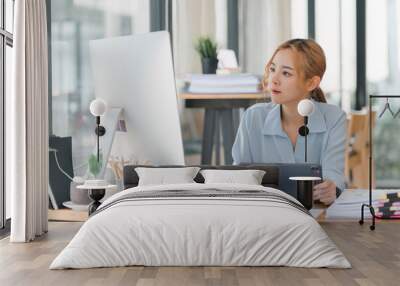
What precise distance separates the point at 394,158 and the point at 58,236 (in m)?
4.00

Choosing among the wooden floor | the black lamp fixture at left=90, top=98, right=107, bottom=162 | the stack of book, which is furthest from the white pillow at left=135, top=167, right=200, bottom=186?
the wooden floor

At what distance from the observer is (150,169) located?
6.13 meters

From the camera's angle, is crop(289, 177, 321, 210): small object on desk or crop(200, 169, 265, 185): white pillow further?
crop(289, 177, 321, 210): small object on desk

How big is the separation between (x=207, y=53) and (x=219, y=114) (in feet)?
1.97

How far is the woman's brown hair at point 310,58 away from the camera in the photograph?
22.4ft

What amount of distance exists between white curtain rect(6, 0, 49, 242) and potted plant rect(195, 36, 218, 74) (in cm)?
178

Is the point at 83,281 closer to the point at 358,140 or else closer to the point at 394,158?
the point at 358,140

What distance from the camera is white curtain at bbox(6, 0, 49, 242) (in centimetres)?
547

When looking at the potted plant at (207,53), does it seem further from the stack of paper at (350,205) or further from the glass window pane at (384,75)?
the glass window pane at (384,75)

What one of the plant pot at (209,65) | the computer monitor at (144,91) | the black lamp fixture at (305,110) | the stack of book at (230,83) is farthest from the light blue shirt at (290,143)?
the computer monitor at (144,91)

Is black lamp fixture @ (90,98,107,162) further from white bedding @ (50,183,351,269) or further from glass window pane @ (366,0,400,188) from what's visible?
glass window pane @ (366,0,400,188)

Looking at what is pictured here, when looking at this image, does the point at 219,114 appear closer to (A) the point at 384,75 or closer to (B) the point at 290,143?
(B) the point at 290,143

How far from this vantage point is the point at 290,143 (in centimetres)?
665

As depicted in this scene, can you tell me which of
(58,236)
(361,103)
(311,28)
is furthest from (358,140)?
(58,236)
